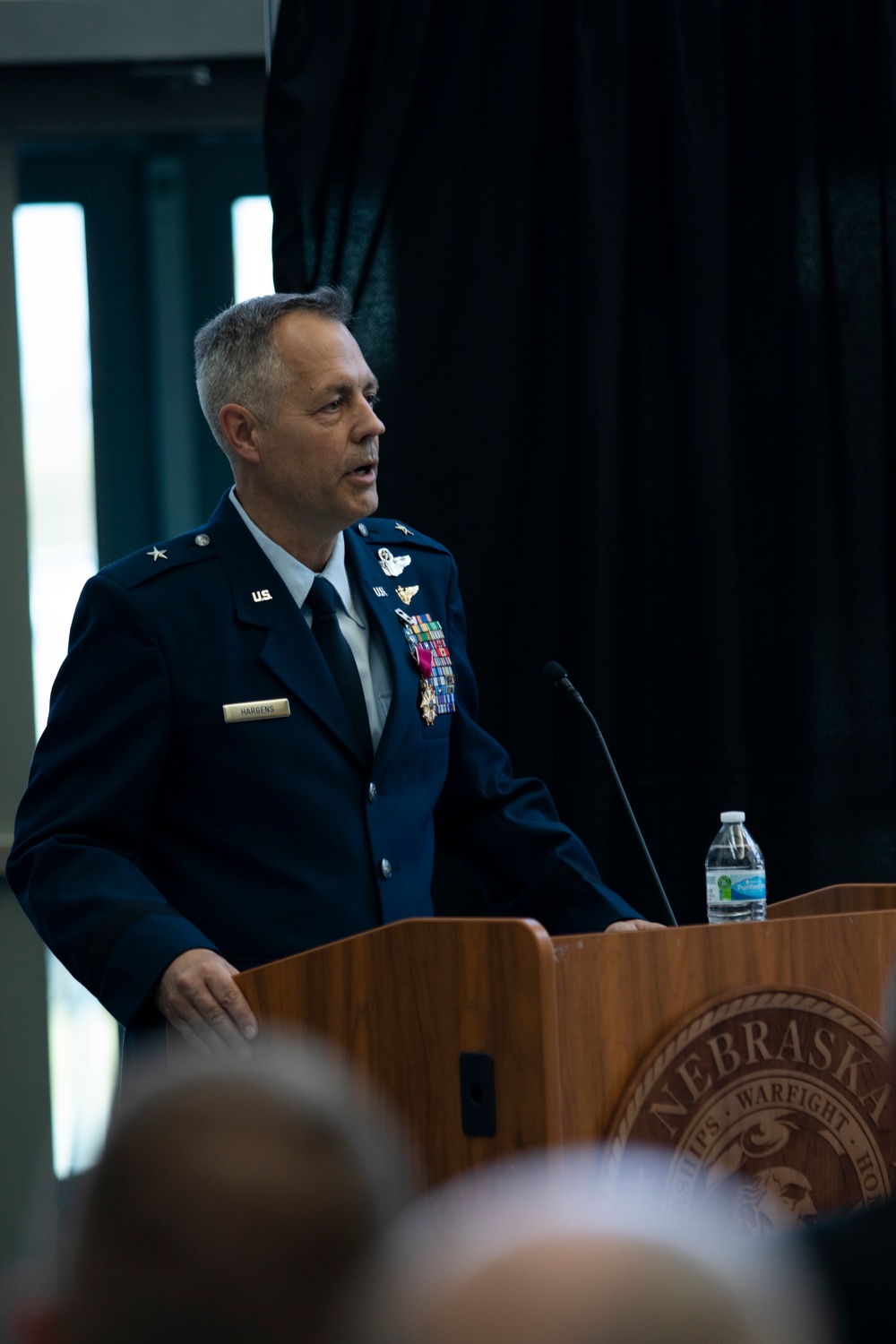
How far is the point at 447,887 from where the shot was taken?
2854 millimetres


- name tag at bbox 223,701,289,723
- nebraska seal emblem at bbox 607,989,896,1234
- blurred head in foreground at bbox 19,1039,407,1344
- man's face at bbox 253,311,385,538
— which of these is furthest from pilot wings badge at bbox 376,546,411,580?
blurred head in foreground at bbox 19,1039,407,1344

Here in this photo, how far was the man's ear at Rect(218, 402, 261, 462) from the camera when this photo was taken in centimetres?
208

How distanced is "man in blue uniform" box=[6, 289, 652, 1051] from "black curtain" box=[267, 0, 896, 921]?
0.74m

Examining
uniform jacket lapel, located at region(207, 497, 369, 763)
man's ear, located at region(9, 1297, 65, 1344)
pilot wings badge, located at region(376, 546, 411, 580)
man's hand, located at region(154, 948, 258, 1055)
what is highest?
pilot wings badge, located at region(376, 546, 411, 580)

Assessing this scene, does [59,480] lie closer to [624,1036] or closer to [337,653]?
[337,653]

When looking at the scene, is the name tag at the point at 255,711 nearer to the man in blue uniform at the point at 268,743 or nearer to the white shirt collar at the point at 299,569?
the man in blue uniform at the point at 268,743

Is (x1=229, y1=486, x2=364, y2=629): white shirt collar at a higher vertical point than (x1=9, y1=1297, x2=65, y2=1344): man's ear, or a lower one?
higher

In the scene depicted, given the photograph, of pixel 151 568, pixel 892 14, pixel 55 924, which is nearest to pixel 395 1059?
pixel 55 924

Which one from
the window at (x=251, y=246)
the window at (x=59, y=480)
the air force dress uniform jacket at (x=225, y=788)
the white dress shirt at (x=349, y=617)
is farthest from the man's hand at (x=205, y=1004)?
the window at (x=251, y=246)

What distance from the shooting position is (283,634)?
1.95 m

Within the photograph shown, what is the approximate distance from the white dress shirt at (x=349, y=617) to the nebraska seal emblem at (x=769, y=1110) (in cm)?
70

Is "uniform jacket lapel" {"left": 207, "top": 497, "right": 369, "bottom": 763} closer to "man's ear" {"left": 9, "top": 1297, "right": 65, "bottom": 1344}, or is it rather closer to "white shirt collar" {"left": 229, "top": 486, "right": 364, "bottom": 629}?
"white shirt collar" {"left": 229, "top": 486, "right": 364, "bottom": 629}

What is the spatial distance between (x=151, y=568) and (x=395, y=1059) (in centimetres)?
81

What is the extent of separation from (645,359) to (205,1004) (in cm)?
179
